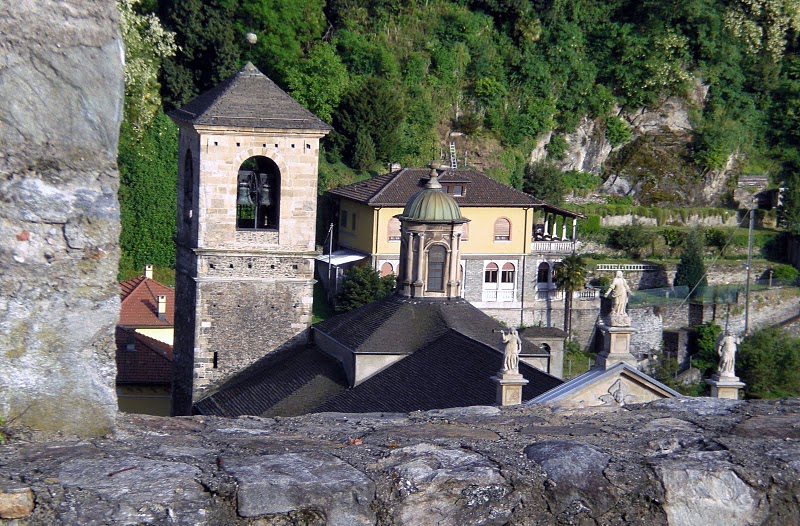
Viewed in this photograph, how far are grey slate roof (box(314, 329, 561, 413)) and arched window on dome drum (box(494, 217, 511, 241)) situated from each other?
17.1 metres

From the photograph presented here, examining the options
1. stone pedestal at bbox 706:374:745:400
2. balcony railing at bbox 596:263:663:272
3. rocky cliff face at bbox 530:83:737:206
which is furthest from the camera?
rocky cliff face at bbox 530:83:737:206

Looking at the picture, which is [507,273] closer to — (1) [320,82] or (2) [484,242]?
(2) [484,242]

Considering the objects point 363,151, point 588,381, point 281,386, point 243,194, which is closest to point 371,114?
point 363,151

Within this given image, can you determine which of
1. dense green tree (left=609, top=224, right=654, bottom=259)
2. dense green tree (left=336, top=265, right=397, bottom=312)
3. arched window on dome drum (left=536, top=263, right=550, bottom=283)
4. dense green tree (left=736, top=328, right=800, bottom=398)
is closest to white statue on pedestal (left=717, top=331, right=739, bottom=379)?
dense green tree (left=336, top=265, right=397, bottom=312)

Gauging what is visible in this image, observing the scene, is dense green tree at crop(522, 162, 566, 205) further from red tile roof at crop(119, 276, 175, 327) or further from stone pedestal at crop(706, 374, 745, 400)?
stone pedestal at crop(706, 374, 745, 400)

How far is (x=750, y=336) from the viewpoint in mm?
37375

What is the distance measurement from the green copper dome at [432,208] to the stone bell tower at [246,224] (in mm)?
1705

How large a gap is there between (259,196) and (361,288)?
32.0 feet

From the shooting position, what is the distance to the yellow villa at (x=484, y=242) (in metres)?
37.8

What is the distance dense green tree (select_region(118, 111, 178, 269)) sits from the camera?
116 feet

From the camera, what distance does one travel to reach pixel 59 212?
4113 millimetres

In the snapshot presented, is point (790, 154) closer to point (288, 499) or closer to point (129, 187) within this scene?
point (129, 187)

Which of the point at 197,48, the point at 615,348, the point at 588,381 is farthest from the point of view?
the point at 197,48

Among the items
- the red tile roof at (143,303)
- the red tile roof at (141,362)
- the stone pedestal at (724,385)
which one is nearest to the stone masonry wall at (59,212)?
the stone pedestal at (724,385)
